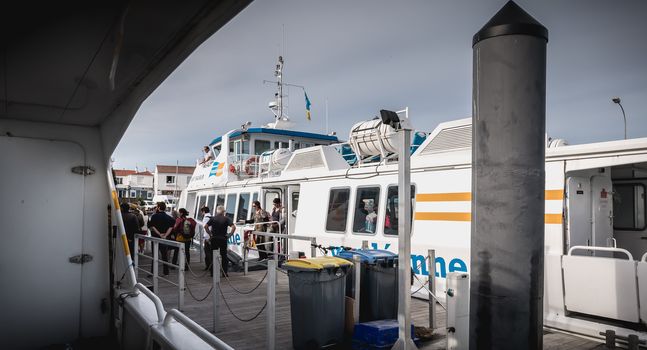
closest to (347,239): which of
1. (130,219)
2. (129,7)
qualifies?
(130,219)

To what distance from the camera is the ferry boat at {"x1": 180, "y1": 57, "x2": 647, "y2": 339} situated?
18.9ft

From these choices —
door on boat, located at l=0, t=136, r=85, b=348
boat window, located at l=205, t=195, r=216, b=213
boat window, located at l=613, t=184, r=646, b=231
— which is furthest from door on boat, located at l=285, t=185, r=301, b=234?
door on boat, located at l=0, t=136, r=85, b=348

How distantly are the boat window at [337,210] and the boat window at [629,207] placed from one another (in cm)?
506

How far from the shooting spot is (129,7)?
7.25ft

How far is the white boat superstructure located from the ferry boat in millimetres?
15

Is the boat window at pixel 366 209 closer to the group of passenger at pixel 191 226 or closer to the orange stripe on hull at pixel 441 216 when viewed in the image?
the orange stripe on hull at pixel 441 216

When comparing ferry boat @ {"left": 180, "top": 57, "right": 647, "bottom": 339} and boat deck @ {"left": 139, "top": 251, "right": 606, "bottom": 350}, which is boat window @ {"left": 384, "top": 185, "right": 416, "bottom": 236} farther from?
boat deck @ {"left": 139, "top": 251, "right": 606, "bottom": 350}

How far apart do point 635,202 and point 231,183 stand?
10.9 meters

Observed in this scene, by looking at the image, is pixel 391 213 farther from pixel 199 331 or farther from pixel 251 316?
pixel 199 331

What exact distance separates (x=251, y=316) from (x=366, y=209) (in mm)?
3292

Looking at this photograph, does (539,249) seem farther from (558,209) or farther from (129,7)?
(558,209)

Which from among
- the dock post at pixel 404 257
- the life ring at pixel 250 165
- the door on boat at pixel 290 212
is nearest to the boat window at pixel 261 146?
the life ring at pixel 250 165

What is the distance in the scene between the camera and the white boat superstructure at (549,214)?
576 centimetres

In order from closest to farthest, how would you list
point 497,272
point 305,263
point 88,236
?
point 497,272
point 88,236
point 305,263
